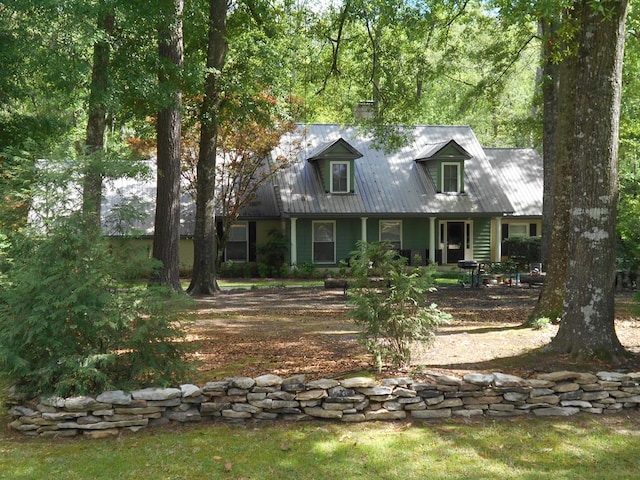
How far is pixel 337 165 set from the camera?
26.0 m

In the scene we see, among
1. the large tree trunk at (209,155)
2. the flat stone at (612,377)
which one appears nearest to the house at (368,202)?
the large tree trunk at (209,155)

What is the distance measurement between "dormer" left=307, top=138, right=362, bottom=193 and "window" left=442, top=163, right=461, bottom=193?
391 cm

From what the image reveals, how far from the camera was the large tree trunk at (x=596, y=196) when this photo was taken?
26.8ft

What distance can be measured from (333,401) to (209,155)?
39.3ft

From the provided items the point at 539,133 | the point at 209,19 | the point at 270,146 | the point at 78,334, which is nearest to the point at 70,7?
the point at 209,19

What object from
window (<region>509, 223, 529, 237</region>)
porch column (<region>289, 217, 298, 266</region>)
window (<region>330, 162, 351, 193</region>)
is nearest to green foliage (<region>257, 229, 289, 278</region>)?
porch column (<region>289, 217, 298, 266</region>)

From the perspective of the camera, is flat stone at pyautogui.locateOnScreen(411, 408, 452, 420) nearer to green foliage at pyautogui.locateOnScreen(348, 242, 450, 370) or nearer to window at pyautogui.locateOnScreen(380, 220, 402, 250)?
green foliage at pyautogui.locateOnScreen(348, 242, 450, 370)

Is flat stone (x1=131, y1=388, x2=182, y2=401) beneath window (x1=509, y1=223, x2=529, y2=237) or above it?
beneath

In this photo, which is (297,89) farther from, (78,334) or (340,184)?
(78,334)

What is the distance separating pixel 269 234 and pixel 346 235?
3048 mm

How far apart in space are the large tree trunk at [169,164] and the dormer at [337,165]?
35.4 ft

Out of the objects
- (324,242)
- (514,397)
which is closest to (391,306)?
(514,397)

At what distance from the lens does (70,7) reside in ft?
38.0

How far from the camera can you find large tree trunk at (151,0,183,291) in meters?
14.7
